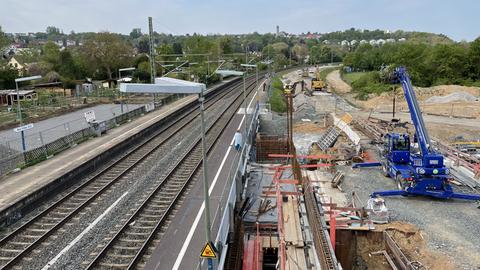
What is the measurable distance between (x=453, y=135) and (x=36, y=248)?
115 ft

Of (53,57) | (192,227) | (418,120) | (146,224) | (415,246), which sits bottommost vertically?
(415,246)

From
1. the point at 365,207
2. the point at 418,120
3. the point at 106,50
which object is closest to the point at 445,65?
the point at 418,120

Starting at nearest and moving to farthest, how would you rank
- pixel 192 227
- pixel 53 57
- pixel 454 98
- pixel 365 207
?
pixel 192 227
pixel 365 207
pixel 454 98
pixel 53 57

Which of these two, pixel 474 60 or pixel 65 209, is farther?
A: pixel 474 60

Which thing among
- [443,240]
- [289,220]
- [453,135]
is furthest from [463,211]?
[453,135]

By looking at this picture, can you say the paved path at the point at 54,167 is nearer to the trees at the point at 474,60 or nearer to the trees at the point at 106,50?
the trees at the point at 106,50

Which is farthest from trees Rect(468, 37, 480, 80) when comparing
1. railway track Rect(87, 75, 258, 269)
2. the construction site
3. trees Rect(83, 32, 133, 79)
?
railway track Rect(87, 75, 258, 269)

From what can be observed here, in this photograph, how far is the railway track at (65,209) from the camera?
14527 millimetres

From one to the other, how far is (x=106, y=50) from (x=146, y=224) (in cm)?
6751

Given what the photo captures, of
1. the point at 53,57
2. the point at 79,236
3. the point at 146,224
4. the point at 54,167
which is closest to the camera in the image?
the point at 79,236

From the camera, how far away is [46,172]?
22141 millimetres

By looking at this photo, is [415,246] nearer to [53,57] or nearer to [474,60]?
[474,60]

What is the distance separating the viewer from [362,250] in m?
19.0

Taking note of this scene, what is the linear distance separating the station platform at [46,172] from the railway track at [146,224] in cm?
485
